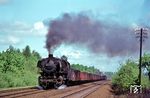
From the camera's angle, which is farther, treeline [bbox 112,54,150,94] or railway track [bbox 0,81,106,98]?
treeline [bbox 112,54,150,94]

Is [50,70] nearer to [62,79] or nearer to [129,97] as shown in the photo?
[62,79]

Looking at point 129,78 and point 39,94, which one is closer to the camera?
point 39,94

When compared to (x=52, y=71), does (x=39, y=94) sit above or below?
below

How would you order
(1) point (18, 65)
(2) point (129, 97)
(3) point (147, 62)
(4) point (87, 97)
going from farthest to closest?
(3) point (147, 62), (1) point (18, 65), (4) point (87, 97), (2) point (129, 97)

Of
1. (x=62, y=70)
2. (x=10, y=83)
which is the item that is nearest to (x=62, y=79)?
(x=62, y=70)

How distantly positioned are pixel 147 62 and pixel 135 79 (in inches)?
981

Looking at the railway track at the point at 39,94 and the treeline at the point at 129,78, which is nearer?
the railway track at the point at 39,94

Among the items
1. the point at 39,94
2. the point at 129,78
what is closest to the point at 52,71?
the point at 129,78

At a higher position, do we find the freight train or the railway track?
Result: the freight train

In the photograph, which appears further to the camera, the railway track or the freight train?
the freight train

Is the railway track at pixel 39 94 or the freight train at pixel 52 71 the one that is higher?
the freight train at pixel 52 71

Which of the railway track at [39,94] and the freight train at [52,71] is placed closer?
the railway track at [39,94]

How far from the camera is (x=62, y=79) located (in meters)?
48.0

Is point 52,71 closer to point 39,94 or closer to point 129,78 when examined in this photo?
point 129,78
